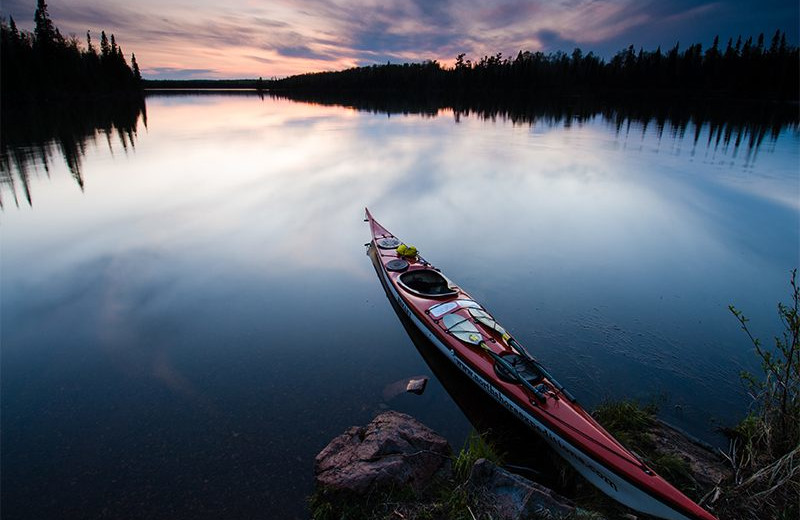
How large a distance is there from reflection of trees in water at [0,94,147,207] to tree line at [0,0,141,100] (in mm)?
3328

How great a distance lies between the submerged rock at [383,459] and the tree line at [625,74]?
384ft

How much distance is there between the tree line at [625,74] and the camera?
282 ft

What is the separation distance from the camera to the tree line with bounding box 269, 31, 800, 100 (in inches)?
3386

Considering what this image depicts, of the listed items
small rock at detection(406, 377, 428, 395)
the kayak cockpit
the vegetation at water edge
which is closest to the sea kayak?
the kayak cockpit

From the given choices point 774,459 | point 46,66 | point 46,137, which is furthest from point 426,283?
point 46,66

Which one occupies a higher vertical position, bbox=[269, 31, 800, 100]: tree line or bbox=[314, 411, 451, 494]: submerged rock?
bbox=[269, 31, 800, 100]: tree line

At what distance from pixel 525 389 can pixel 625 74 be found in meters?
138

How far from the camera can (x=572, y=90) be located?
121 m

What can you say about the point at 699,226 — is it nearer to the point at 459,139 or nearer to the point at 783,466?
the point at 783,466

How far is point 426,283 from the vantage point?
437 inches

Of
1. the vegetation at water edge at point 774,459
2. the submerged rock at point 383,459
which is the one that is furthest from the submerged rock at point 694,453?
the submerged rock at point 383,459

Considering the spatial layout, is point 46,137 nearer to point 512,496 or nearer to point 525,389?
point 525,389

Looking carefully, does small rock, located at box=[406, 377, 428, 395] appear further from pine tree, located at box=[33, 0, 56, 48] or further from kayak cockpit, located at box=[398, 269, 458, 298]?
pine tree, located at box=[33, 0, 56, 48]

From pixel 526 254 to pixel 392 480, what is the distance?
11.0m
